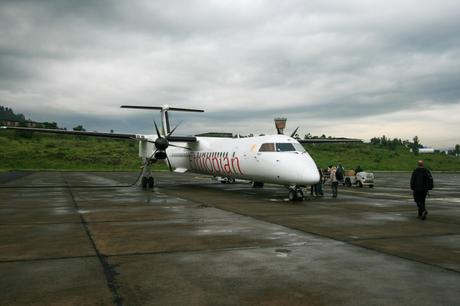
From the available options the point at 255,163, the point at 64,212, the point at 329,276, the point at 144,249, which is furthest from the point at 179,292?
the point at 255,163

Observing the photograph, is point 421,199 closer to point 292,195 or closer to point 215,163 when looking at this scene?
point 292,195

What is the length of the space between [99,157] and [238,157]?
212 ft

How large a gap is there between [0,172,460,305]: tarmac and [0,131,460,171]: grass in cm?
6127

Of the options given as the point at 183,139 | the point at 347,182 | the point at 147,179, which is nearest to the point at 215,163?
the point at 183,139

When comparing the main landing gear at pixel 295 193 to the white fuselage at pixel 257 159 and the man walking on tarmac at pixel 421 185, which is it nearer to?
the white fuselage at pixel 257 159

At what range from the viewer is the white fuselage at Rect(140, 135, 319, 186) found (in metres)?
17.9

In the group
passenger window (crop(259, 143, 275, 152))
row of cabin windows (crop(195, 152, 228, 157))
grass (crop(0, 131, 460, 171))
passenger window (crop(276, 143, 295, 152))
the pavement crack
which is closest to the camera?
the pavement crack

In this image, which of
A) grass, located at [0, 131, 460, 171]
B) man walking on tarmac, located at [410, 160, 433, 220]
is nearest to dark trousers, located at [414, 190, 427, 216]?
man walking on tarmac, located at [410, 160, 433, 220]

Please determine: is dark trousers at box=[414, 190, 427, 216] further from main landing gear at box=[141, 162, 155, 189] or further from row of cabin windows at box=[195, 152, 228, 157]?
main landing gear at box=[141, 162, 155, 189]

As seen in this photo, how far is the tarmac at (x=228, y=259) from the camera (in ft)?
18.1

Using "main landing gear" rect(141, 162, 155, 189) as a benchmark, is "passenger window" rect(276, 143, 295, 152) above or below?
above

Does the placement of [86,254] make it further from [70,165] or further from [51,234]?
[70,165]

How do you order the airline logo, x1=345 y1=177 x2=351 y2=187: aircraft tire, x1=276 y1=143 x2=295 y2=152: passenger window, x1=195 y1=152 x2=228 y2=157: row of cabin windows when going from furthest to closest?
x1=345 y1=177 x2=351 y2=187: aircraft tire → x1=195 y1=152 x2=228 y2=157: row of cabin windows → the airline logo → x1=276 y1=143 x2=295 y2=152: passenger window

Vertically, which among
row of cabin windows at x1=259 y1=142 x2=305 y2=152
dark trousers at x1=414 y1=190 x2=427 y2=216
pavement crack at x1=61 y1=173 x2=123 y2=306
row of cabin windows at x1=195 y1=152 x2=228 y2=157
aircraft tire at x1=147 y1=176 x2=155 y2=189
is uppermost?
row of cabin windows at x1=259 y1=142 x2=305 y2=152
